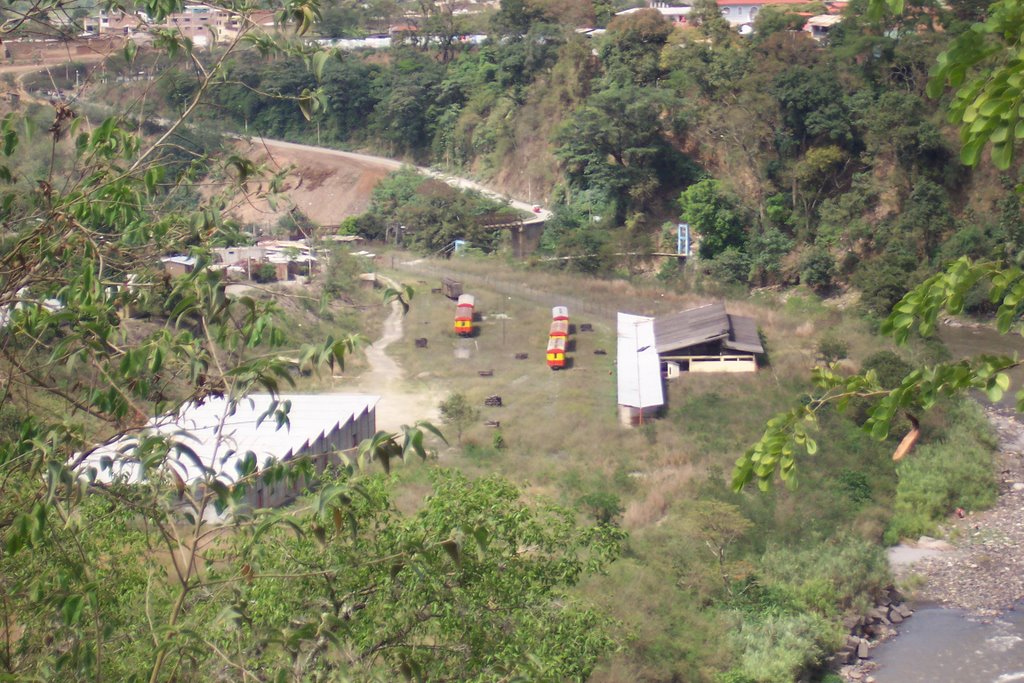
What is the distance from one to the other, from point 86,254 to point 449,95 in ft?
82.5

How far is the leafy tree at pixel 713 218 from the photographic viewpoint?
855 inches

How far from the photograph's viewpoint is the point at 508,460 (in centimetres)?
1193

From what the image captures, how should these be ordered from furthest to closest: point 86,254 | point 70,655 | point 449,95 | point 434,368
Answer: point 449,95
point 434,368
point 86,254
point 70,655

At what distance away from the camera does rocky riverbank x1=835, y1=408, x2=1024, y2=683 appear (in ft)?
31.2

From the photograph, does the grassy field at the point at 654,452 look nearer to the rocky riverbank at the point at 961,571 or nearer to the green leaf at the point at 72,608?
the rocky riverbank at the point at 961,571

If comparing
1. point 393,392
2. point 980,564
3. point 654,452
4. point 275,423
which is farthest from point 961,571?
point 393,392

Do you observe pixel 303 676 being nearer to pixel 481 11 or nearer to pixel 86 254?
pixel 86 254

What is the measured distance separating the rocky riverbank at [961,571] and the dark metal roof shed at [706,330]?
13.4 ft

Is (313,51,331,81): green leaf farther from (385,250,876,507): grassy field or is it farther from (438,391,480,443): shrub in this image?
Result: (438,391,480,443): shrub

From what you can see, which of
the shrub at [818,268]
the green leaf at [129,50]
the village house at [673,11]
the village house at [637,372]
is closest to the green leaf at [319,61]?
the green leaf at [129,50]

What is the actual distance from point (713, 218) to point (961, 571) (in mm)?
11951

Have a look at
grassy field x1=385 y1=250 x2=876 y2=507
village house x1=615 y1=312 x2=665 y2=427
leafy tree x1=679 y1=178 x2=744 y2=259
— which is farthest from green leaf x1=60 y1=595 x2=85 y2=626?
leafy tree x1=679 y1=178 x2=744 y2=259

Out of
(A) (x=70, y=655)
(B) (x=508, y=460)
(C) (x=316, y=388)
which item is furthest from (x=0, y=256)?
(C) (x=316, y=388)

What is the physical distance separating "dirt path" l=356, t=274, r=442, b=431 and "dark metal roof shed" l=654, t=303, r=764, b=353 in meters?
3.36
